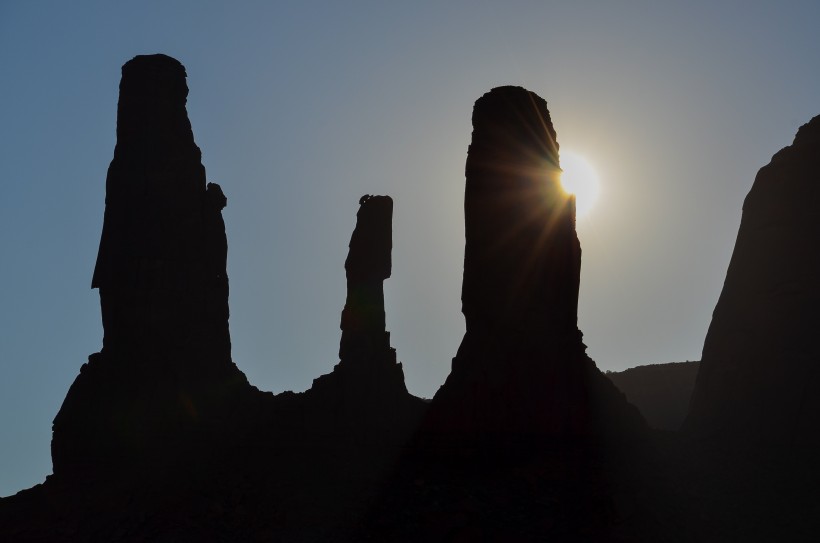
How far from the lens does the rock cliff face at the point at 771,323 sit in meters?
48.1

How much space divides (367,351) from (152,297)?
13285 mm

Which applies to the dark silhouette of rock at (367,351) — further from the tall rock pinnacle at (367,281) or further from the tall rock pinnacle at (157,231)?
the tall rock pinnacle at (157,231)

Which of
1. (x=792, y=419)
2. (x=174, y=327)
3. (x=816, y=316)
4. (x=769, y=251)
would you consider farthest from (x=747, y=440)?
(x=174, y=327)

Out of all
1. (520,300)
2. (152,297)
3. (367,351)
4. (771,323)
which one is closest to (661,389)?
(771,323)

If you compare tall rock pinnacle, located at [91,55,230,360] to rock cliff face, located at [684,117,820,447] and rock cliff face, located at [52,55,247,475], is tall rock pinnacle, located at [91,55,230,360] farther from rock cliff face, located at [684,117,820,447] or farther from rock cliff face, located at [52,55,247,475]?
rock cliff face, located at [684,117,820,447]

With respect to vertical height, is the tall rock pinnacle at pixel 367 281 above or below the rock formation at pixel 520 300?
above

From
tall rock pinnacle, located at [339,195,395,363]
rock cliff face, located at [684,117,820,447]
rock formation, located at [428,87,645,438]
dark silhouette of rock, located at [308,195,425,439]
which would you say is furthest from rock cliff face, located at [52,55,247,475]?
rock cliff face, located at [684,117,820,447]

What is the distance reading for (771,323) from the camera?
167 ft

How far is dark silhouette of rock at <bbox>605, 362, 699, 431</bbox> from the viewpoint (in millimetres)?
65425

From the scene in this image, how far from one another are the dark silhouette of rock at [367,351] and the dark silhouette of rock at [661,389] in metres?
17.1

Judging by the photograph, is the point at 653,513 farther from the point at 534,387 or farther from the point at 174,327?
the point at 174,327

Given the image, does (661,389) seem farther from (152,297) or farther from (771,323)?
(152,297)

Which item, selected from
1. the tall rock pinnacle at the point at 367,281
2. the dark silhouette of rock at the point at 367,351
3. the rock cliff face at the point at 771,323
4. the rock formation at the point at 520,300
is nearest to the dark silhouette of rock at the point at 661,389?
the rock cliff face at the point at 771,323

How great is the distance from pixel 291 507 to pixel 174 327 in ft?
50.8
